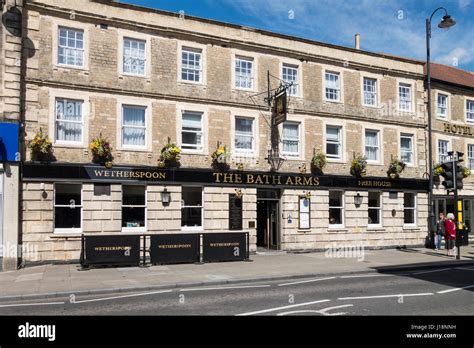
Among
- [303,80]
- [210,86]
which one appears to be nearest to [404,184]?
[303,80]

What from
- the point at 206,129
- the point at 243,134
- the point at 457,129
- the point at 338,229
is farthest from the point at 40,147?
the point at 457,129

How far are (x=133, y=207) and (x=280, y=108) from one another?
779 centimetres

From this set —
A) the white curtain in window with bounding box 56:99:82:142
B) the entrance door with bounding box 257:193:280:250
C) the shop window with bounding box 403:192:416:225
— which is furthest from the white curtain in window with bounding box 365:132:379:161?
the white curtain in window with bounding box 56:99:82:142

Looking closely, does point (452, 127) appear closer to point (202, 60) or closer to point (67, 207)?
point (202, 60)

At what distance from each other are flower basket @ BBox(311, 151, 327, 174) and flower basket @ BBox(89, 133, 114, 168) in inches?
379

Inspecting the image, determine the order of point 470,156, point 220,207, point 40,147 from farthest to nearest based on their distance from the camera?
point 470,156 → point 220,207 → point 40,147

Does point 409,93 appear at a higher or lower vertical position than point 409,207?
higher

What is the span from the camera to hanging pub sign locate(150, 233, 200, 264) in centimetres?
1670

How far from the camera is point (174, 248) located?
55.8 feet

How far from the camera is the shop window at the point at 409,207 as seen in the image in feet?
84.1

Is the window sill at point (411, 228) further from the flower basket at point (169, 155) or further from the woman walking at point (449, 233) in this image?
the flower basket at point (169, 155)

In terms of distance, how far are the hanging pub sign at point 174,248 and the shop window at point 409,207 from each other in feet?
45.0

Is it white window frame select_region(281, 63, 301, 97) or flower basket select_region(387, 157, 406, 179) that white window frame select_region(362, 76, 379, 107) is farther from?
white window frame select_region(281, 63, 301, 97)

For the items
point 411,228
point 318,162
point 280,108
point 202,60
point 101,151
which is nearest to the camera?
point 101,151
